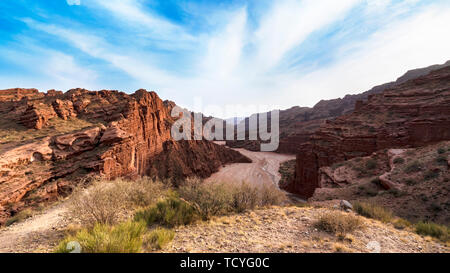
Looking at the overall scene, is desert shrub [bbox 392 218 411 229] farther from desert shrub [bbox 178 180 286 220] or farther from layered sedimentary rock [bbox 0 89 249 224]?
layered sedimentary rock [bbox 0 89 249 224]

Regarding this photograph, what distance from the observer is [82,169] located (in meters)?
12.5

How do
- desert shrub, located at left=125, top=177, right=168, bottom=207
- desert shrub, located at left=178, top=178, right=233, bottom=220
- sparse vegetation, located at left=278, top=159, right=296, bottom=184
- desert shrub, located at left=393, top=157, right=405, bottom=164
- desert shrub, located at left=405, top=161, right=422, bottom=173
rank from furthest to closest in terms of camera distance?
sparse vegetation, located at left=278, top=159, right=296, bottom=184
desert shrub, located at left=393, top=157, right=405, bottom=164
desert shrub, located at left=405, top=161, right=422, bottom=173
desert shrub, located at left=125, top=177, right=168, bottom=207
desert shrub, located at left=178, top=178, right=233, bottom=220

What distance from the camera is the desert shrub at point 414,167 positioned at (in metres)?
9.58

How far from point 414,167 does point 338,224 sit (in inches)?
426

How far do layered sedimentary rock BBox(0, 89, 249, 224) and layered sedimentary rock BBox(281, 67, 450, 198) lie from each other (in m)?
18.4

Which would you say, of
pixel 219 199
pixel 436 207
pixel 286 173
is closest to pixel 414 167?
pixel 436 207

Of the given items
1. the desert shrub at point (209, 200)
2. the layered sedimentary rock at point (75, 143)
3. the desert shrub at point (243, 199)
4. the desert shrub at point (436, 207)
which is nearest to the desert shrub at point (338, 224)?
the desert shrub at point (243, 199)

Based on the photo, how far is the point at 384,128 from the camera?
58.0 ft

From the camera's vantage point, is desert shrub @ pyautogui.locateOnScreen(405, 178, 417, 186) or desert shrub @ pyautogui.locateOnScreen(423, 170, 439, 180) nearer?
desert shrub @ pyautogui.locateOnScreen(423, 170, 439, 180)

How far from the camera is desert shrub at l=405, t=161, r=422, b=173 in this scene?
9.58 metres

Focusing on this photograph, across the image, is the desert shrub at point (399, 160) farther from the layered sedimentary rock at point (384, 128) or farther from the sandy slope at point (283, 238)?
the sandy slope at point (283, 238)

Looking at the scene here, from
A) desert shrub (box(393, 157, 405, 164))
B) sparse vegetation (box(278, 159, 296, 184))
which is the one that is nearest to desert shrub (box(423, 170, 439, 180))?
desert shrub (box(393, 157, 405, 164))

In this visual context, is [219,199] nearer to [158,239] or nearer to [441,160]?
[158,239]
